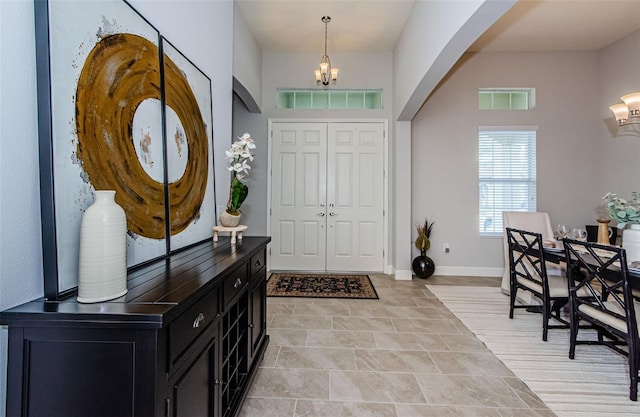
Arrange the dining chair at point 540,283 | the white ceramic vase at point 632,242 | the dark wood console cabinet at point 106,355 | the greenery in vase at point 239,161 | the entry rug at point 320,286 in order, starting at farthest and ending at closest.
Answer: the entry rug at point 320,286 → the dining chair at point 540,283 → the white ceramic vase at point 632,242 → the greenery in vase at point 239,161 → the dark wood console cabinet at point 106,355

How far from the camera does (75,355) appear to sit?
2.72 feet

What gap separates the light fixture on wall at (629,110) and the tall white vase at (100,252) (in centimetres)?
469

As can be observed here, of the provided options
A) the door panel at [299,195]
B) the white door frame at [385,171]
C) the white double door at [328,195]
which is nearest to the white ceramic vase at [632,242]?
the white door frame at [385,171]

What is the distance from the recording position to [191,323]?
1.05 metres

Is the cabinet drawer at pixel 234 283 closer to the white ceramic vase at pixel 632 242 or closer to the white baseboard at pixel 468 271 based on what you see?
the white ceramic vase at pixel 632 242

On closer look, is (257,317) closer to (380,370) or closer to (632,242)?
(380,370)

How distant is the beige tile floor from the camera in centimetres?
179

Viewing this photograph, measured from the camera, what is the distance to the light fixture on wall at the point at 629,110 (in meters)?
3.11

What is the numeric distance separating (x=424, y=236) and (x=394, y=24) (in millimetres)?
3196

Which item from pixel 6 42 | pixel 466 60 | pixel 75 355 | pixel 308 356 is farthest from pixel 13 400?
pixel 466 60

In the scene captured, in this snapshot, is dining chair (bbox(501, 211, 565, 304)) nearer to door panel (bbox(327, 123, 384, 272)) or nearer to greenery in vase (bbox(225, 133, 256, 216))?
door panel (bbox(327, 123, 384, 272))

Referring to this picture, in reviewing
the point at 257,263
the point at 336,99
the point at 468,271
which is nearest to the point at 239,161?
the point at 257,263

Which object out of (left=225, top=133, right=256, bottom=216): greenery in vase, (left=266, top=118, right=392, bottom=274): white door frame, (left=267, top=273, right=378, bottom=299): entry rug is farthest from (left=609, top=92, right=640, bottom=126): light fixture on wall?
(left=225, top=133, right=256, bottom=216): greenery in vase

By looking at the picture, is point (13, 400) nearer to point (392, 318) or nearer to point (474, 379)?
point (474, 379)
